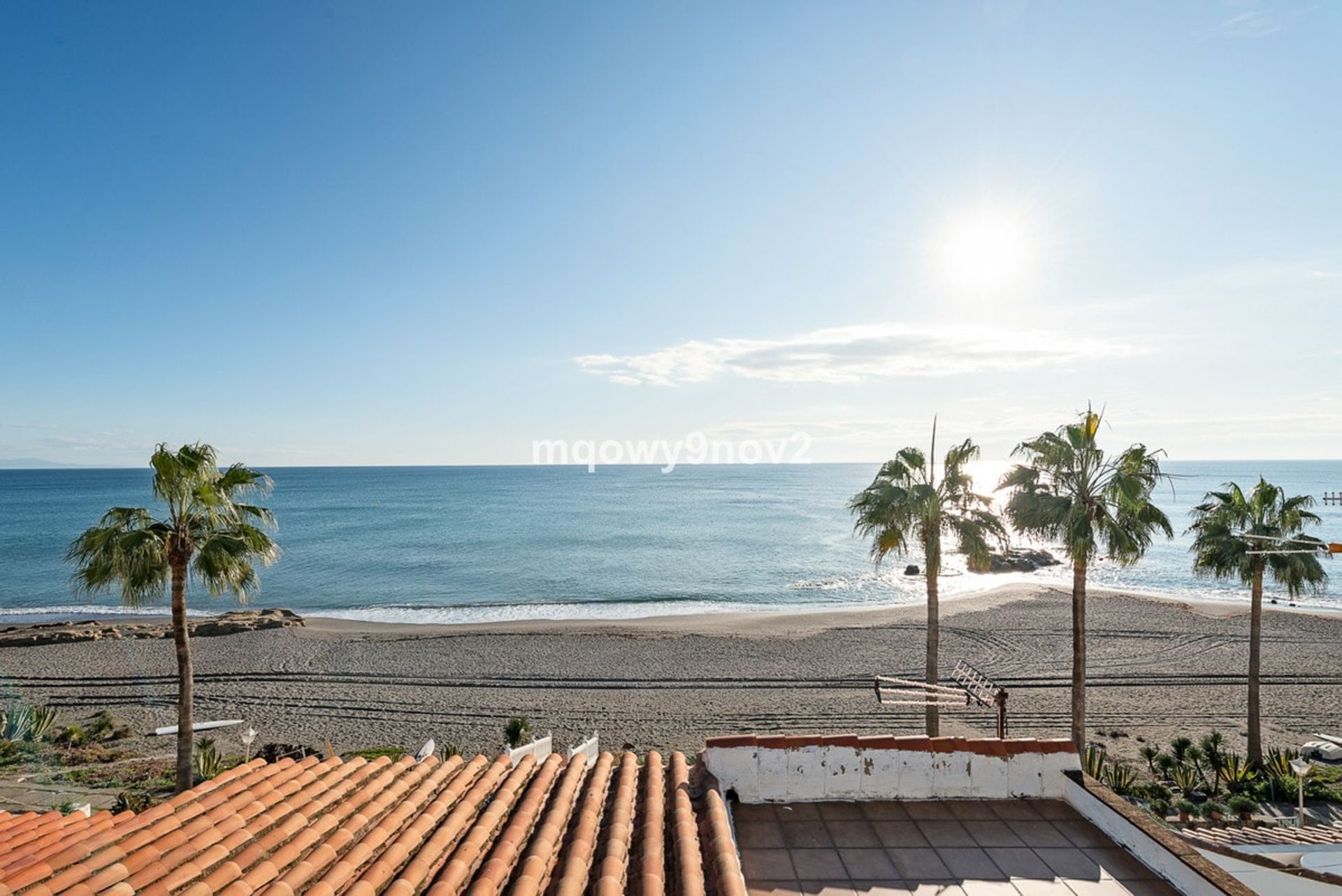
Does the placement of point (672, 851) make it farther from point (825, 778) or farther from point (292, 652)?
point (292, 652)

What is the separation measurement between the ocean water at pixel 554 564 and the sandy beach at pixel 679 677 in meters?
6.95

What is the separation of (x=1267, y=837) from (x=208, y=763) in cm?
1901

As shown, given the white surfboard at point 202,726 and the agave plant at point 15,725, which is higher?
the agave plant at point 15,725

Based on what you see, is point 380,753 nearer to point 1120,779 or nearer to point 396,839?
point 396,839

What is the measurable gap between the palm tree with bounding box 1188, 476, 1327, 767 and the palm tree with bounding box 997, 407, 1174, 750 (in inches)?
167

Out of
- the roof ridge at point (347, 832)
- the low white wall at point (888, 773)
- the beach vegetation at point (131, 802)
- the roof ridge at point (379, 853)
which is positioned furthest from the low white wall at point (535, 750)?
the beach vegetation at point (131, 802)

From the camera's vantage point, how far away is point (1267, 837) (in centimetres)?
869

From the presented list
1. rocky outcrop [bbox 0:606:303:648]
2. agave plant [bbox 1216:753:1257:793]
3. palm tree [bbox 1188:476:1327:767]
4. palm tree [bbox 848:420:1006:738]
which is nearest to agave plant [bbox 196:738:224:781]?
palm tree [bbox 848:420:1006:738]

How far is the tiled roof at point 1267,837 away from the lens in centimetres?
823

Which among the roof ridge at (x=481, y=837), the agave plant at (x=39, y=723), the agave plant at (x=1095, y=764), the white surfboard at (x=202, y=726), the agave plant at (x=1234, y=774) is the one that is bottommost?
the white surfboard at (x=202, y=726)

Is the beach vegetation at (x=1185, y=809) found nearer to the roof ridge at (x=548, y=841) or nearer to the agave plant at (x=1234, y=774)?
the agave plant at (x=1234, y=774)

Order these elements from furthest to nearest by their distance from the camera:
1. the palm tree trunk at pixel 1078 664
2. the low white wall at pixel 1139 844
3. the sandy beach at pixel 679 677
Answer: the sandy beach at pixel 679 677 → the palm tree trunk at pixel 1078 664 → the low white wall at pixel 1139 844

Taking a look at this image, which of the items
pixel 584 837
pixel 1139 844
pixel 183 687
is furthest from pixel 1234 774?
pixel 183 687

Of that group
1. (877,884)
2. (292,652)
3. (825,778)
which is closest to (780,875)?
(877,884)
